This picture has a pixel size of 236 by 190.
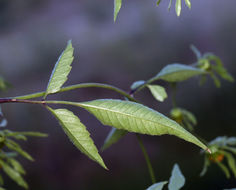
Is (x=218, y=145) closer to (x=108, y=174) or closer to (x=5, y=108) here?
(x=108, y=174)

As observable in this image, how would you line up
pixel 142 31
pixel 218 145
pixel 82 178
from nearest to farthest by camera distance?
1. pixel 218 145
2. pixel 82 178
3. pixel 142 31

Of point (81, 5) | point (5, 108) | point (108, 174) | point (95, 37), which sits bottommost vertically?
point (108, 174)

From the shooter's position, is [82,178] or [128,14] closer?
[82,178]

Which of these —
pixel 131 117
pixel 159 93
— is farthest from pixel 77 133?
pixel 159 93

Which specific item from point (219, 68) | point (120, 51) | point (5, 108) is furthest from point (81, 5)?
point (219, 68)

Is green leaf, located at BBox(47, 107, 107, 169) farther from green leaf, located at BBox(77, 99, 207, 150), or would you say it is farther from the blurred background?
the blurred background

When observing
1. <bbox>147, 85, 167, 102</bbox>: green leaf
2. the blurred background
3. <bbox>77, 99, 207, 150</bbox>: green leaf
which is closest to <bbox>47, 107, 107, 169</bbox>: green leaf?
<bbox>77, 99, 207, 150</bbox>: green leaf
